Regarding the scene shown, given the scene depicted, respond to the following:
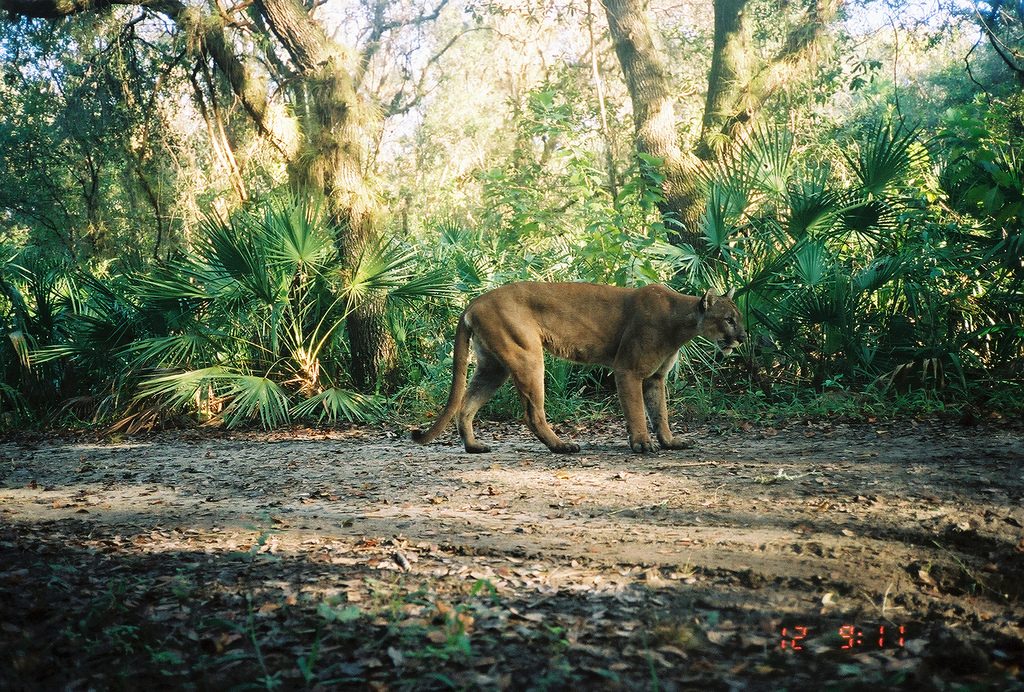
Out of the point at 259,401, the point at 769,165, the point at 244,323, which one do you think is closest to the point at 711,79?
the point at 769,165

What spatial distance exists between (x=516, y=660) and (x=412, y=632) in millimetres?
420

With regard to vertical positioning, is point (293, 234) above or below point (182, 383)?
above

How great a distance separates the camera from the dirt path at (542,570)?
3158 mm

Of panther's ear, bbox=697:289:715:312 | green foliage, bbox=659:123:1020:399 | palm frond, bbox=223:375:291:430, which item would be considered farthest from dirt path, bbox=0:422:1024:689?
palm frond, bbox=223:375:291:430

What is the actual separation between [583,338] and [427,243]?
5612 millimetres

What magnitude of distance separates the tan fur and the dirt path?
1.38 feet

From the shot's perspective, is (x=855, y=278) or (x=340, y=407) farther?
(x=340, y=407)

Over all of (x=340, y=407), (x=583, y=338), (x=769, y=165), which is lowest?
(x=340, y=407)

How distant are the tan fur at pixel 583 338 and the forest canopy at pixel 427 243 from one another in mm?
2130

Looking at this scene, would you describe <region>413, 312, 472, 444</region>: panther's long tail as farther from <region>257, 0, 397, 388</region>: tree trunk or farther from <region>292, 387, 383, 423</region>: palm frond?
<region>257, 0, 397, 388</region>: tree trunk

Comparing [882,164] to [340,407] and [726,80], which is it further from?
[340,407]

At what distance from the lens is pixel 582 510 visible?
5422 millimetres

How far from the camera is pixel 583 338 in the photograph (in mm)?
7648

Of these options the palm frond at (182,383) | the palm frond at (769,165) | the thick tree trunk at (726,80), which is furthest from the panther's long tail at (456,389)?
the thick tree trunk at (726,80)
